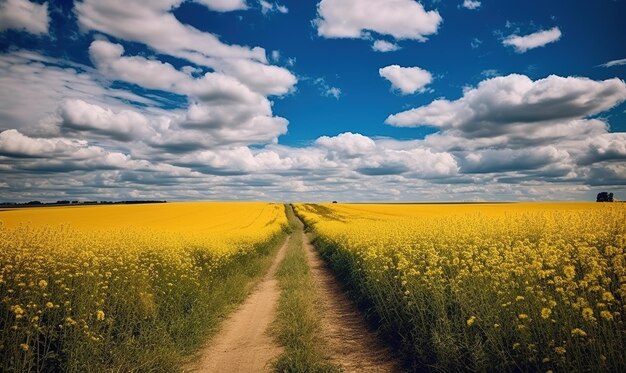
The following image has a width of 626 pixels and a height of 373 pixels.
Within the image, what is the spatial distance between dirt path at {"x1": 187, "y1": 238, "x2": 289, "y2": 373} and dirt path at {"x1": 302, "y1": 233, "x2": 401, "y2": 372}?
126 cm

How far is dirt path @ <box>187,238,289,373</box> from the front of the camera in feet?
21.9

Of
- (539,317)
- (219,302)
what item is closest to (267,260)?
(219,302)

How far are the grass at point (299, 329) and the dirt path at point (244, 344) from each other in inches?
10.6

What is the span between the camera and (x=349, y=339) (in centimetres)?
805

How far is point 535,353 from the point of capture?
179 inches

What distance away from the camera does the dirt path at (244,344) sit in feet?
21.9

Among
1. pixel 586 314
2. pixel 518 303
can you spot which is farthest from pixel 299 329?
pixel 586 314

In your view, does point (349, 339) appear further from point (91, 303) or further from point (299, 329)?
point (91, 303)

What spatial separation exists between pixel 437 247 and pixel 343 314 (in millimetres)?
3193

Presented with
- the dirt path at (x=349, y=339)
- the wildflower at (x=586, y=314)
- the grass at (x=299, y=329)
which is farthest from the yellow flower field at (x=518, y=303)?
the grass at (x=299, y=329)

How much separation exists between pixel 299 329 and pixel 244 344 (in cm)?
121

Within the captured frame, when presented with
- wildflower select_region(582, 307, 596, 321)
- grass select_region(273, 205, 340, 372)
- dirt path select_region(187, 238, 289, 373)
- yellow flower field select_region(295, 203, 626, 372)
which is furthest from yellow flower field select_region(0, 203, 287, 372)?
wildflower select_region(582, 307, 596, 321)

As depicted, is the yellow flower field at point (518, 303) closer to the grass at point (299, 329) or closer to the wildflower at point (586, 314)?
the wildflower at point (586, 314)

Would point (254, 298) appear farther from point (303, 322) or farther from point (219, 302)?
point (303, 322)
